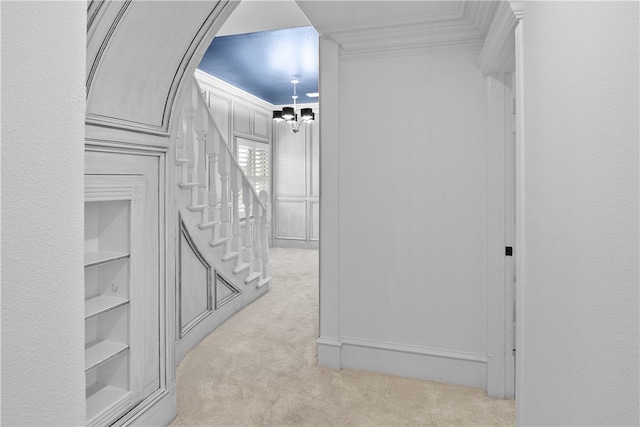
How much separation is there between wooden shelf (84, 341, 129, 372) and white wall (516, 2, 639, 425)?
65.8 inches

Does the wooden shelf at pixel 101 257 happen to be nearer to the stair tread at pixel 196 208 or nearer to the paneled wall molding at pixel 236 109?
the stair tread at pixel 196 208

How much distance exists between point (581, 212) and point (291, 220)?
6.49 m

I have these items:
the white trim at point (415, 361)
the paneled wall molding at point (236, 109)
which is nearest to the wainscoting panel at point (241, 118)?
the paneled wall molding at point (236, 109)

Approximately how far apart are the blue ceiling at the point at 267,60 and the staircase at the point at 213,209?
118cm

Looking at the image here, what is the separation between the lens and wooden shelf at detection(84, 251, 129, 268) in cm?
166

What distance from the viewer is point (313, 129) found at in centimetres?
717

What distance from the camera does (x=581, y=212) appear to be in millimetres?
958

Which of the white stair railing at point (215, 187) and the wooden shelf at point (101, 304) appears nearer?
the wooden shelf at point (101, 304)

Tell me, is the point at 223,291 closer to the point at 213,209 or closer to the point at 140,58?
the point at 213,209

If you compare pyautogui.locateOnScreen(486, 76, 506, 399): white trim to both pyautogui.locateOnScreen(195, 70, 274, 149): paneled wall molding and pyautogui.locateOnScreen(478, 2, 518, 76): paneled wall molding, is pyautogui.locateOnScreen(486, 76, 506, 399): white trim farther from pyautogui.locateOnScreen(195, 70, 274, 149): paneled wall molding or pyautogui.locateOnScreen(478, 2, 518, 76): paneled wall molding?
pyautogui.locateOnScreen(195, 70, 274, 149): paneled wall molding

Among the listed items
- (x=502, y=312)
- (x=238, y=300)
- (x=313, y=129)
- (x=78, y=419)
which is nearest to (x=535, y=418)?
(x=502, y=312)

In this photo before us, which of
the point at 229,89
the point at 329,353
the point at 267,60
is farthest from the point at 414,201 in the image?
the point at 229,89

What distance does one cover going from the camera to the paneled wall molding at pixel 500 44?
1595 mm

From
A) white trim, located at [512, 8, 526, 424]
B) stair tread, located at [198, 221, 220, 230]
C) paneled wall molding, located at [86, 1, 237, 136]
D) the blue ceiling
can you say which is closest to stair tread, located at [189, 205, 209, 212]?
stair tread, located at [198, 221, 220, 230]
